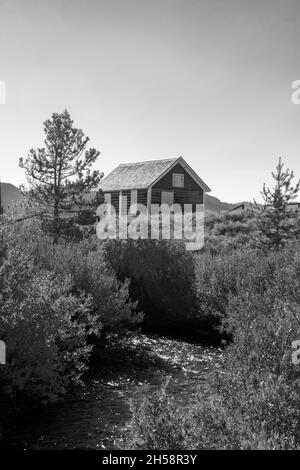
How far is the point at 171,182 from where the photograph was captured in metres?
42.9

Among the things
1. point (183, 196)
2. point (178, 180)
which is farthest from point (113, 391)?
point (183, 196)

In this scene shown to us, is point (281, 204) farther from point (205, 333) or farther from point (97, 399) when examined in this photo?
point (97, 399)

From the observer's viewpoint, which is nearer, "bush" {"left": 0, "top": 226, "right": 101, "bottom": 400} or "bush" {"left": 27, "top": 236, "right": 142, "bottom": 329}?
"bush" {"left": 0, "top": 226, "right": 101, "bottom": 400}

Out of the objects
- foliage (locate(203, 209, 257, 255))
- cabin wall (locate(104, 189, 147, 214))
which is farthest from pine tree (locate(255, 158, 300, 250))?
cabin wall (locate(104, 189, 147, 214))

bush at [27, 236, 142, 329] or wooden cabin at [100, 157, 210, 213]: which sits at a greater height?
wooden cabin at [100, 157, 210, 213]

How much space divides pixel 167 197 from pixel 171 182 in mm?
1351

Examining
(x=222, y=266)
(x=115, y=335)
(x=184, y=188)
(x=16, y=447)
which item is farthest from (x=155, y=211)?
(x=16, y=447)

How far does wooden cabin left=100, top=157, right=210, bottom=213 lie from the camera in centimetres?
4231

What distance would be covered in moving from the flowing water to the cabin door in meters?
26.5

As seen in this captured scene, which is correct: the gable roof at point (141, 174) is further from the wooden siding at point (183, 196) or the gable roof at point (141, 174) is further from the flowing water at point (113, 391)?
the flowing water at point (113, 391)

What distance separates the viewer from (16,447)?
7906 millimetres

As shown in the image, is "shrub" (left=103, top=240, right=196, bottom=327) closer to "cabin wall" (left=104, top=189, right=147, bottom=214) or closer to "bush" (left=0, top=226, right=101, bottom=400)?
"bush" (left=0, top=226, right=101, bottom=400)

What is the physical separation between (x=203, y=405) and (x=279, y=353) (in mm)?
1948

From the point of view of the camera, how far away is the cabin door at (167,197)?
140ft
